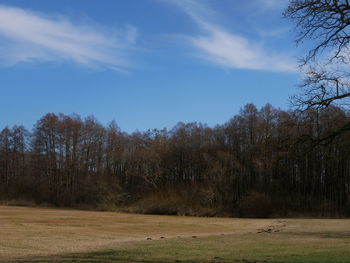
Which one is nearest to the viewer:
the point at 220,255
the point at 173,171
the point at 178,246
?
the point at 220,255

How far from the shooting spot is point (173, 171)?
105500 mm

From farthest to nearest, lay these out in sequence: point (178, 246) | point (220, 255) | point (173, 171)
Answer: point (173, 171)
point (178, 246)
point (220, 255)

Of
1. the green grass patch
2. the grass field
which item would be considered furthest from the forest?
the green grass patch

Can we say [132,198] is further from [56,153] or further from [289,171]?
[289,171]

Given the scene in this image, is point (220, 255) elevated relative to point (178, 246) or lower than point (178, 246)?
elevated

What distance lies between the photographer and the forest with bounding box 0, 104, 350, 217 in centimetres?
8150

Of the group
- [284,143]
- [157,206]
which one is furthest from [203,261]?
[157,206]

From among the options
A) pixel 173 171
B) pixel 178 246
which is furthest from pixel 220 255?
pixel 173 171

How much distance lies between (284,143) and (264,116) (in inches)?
2990

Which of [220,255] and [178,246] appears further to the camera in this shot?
[178,246]

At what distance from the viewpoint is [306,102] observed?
16266mm

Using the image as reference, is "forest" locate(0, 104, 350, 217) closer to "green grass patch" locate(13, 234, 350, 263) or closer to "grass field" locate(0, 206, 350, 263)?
"grass field" locate(0, 206, 350, 263)

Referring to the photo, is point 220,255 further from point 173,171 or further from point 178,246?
point 173,171

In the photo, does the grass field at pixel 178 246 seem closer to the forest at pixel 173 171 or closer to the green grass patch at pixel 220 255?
the green grass patch at pixel 220 255
